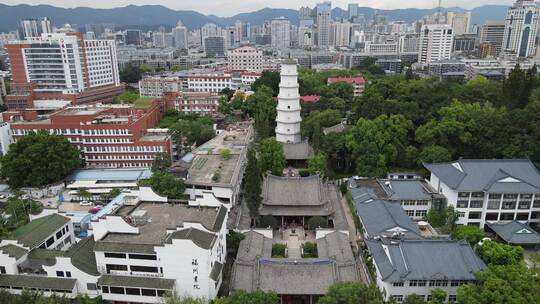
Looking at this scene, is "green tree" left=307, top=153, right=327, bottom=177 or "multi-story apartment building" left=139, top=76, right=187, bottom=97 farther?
"multi-story apartment building" left=139, top=76, right=187, bottom=97

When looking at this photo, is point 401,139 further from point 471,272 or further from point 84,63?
point 84,63

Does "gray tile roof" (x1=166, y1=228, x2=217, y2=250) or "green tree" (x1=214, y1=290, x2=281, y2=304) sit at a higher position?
"gray tile roof" (x1=166, y1=228, x2=217, y2=250)

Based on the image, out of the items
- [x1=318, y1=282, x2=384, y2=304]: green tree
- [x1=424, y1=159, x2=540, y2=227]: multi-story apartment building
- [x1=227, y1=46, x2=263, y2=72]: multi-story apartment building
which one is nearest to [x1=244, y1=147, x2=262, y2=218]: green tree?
[x1=318, y1=282, x2=384, y2=304]: green tree

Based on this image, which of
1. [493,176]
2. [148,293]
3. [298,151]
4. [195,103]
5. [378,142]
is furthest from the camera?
[195,103]

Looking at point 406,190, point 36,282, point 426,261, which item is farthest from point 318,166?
point 36,282

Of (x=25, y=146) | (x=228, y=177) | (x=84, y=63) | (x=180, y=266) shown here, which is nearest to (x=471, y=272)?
(x=180, y=266)

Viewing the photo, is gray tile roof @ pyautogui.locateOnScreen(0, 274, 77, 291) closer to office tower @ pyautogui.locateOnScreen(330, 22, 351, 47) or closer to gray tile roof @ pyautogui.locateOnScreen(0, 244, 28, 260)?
gray tile roof @ pyautogui.locateOnScreen(0, 244, 28, 260)

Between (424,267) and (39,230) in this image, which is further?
(39,230)

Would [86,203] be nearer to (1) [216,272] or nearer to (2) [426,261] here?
(1) [216,272]
